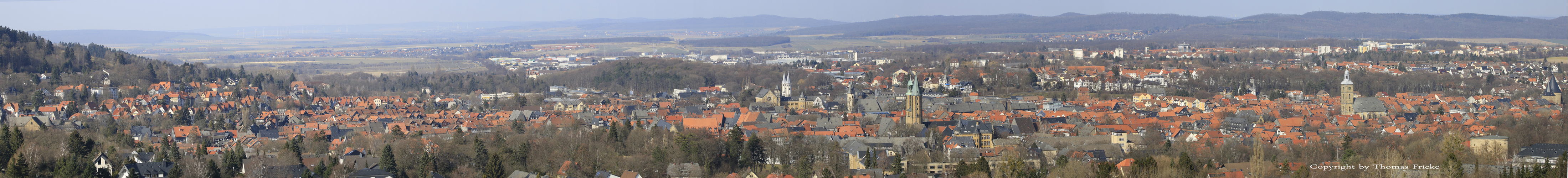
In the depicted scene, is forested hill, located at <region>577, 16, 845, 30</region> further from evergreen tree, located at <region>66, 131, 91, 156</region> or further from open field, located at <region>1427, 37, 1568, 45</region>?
evergreen tree, located at <region>66, 131, 91, 156</region>

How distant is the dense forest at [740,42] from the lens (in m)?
121

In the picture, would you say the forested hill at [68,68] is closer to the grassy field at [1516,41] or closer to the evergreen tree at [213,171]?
the evergreen tree at [213,171]

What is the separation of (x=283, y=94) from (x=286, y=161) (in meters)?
22.7

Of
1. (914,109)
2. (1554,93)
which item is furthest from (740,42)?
(914,109)

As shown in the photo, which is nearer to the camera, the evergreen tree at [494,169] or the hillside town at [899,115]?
the evergreen tree at [494,169]

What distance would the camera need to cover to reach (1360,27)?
111 metres

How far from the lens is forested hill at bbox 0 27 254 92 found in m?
41.2

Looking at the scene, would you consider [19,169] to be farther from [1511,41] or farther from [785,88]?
[1511,41]

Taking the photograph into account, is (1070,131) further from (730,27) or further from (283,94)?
(730,27)

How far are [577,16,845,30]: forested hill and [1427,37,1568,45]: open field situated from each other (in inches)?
3490

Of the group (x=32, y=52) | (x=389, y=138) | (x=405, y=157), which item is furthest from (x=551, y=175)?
(x=32, y=52)

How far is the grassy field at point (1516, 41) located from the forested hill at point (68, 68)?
2043 inches

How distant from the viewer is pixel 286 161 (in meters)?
22.7

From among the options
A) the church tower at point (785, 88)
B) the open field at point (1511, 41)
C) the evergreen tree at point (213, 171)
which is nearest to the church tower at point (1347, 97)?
the church tower at point (785, 88)
